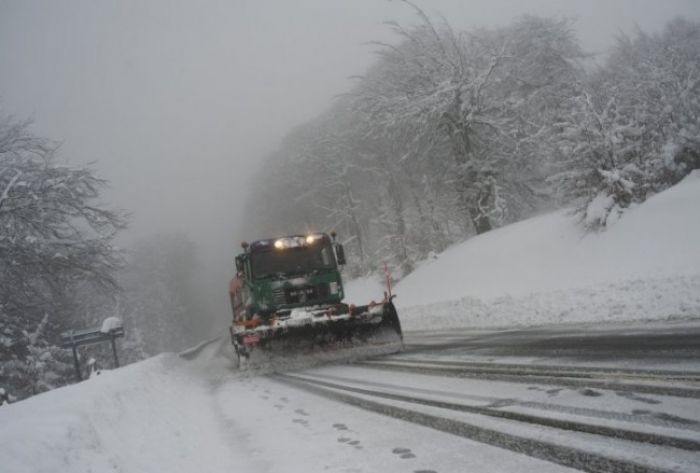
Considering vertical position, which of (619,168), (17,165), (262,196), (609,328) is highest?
(262,196)

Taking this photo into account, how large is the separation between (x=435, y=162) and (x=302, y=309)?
1653cm

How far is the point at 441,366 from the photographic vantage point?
6879mm

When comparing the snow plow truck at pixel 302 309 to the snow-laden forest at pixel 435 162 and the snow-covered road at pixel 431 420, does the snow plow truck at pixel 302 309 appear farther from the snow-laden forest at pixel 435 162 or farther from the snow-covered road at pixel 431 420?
the snow-laden forest at pixel 435 162

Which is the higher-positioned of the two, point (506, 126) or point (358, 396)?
point (506, 126)

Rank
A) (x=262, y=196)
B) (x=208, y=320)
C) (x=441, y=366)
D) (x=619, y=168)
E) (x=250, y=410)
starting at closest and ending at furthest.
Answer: (x=250, y=410), (x=441, y=366), (x=619, y=168), (x=262, y=196), (x=208, y=320)

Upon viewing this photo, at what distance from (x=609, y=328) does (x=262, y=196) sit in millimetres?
48625

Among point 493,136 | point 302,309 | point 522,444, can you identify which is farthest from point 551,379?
point 493,136

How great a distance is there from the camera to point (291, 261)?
12250 millimetres

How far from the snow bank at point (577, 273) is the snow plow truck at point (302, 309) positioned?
11.4 ft

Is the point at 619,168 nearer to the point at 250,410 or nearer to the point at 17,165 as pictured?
the point at 250,410

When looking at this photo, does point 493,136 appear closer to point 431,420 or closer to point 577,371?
point 577,371

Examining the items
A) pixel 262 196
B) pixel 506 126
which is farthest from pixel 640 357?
pixel 262 196

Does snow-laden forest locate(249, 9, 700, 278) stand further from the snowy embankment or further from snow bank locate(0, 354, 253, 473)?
snow bank locate(0, 354, 253, 473)

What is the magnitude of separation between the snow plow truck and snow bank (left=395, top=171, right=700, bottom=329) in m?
3.49
